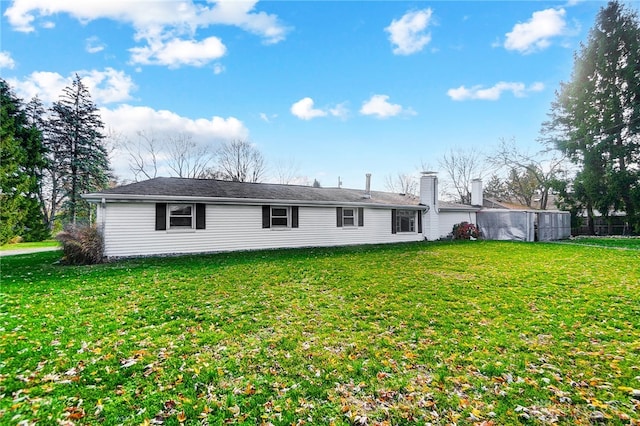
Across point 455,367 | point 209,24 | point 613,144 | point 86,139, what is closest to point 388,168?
point 613,144

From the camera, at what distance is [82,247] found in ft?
33.5

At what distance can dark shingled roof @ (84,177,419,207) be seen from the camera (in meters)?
11.4

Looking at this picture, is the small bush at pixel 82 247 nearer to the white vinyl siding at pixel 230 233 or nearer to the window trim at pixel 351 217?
the white vinyl siding at pixel 230 233

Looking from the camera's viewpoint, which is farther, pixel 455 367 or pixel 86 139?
pixel 86 139

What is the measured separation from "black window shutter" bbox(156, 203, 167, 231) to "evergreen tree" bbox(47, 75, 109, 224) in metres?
18.7

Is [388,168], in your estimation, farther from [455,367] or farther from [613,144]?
[455,367]

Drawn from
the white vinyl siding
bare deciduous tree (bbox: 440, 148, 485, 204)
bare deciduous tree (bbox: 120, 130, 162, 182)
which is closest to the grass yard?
the white vinyl siding

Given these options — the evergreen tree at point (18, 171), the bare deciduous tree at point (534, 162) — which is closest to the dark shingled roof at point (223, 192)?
the evergreen tree at point (18, 171)

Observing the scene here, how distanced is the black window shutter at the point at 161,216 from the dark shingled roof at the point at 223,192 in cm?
47

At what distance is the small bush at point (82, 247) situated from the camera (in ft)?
33.7

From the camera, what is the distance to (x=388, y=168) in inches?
1496

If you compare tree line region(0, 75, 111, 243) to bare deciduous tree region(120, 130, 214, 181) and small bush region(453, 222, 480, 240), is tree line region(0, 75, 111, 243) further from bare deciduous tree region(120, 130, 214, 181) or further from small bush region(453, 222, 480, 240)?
small bush region(453, 222, 480, 240)

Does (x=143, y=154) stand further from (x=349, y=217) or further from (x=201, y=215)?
(x=349, y=217)

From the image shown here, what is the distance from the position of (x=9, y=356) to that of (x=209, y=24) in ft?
45.1
